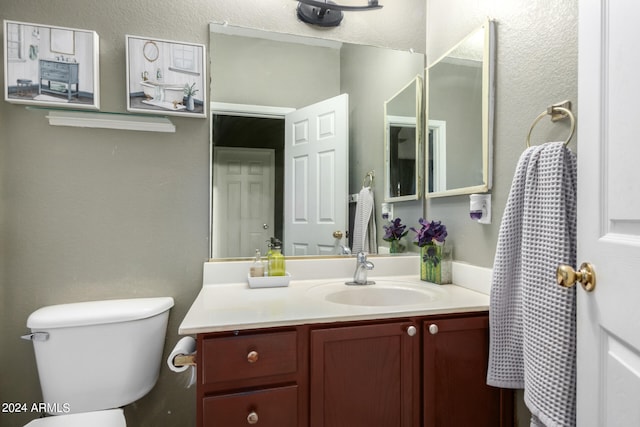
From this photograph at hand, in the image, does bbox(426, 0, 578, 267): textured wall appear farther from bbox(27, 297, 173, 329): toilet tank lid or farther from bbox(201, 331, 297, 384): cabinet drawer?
bbox(27, 297, 173, 329): toilet tank lid

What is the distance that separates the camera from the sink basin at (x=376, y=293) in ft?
4.50

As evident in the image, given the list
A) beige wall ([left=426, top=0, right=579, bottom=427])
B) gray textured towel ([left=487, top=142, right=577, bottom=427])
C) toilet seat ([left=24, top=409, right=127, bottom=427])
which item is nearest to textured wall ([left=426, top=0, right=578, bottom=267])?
beige wall ([left=426, top=0, right=579, bottom=427])

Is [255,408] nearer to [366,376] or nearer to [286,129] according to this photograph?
[366,376]

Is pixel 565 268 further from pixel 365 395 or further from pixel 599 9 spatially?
pixel 365 395

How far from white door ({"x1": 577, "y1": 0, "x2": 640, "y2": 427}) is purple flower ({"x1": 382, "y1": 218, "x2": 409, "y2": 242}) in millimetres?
950

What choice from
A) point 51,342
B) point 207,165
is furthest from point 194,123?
point 51,342

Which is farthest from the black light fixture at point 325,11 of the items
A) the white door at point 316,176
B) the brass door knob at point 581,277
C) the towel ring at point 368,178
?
the brass door knob at point 581,277

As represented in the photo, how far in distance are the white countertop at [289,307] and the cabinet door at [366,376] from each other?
44mm

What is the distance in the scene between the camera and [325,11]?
159 cm

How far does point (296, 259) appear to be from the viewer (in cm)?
155

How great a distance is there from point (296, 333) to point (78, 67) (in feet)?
4.40

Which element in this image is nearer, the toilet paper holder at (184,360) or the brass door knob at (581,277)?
the brass door knob at (581,277)

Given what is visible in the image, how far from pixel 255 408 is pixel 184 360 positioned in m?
0.24

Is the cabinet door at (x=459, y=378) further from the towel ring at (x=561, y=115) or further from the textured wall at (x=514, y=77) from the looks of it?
the towel ring at (x=561, y=115)
